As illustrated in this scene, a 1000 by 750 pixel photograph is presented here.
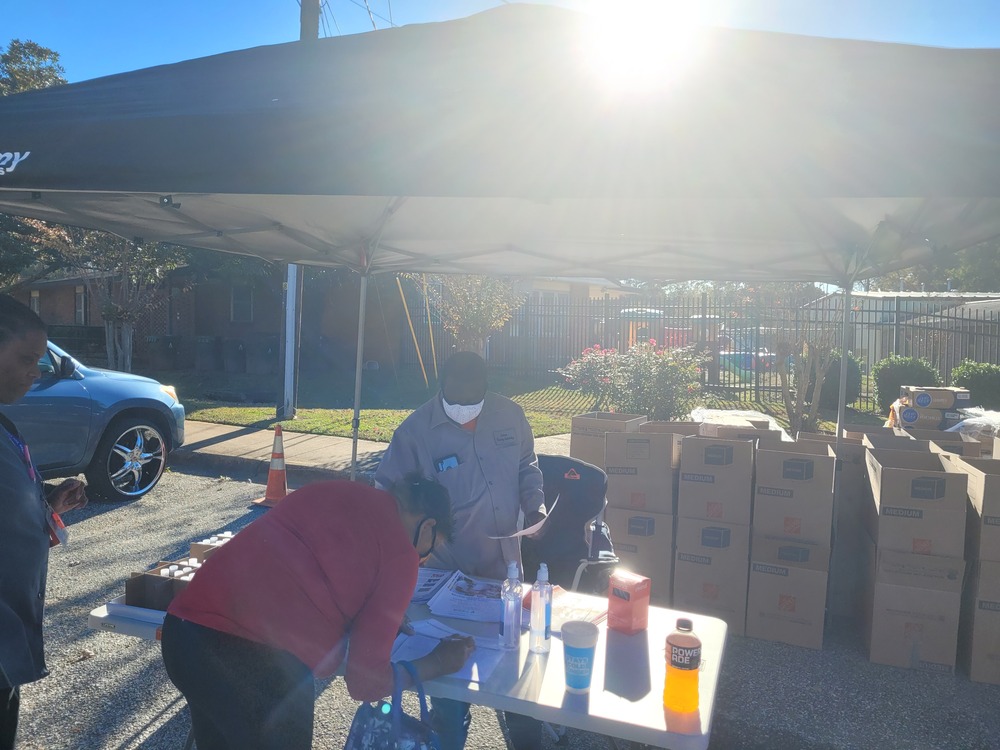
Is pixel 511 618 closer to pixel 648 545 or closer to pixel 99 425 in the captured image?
pixel 648 545

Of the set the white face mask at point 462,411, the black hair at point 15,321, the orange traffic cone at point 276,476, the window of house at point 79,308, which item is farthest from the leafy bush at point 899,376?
the window of house at point 79,308

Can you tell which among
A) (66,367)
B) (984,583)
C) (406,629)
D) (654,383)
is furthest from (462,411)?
(654,383)

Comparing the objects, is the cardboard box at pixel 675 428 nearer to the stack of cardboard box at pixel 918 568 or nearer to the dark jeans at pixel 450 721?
the stack of cardboard box at pixel 918 568

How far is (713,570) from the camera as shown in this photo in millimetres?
4477

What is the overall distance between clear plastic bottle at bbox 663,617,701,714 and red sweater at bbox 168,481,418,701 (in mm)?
785

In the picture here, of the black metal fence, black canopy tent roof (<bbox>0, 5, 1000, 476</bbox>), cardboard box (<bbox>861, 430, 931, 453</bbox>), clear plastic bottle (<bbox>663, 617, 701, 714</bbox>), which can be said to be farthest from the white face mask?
the black metal fence

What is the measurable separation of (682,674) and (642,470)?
2.68 m

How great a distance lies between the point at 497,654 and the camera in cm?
238

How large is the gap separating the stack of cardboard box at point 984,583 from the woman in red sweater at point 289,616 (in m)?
3.31

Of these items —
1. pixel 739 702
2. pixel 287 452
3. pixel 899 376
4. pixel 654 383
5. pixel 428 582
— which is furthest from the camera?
pixel 899 376

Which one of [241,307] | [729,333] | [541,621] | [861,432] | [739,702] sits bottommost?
[739,702]

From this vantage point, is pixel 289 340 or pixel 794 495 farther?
pixel 289 340

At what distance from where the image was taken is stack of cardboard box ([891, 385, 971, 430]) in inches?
313

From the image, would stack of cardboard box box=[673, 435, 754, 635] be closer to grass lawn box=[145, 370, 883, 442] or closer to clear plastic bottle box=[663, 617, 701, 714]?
clear plastic bottle box=[663, 617, 701, 714]
